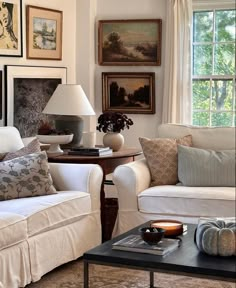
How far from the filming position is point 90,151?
3.92 meters

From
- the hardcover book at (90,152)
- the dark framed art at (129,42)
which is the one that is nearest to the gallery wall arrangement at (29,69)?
the dark framed art at (129,42)

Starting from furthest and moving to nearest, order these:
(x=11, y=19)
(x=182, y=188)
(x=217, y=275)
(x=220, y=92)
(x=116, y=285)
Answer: (x=220, y=92) → (x=11, y=19) → (x=182, y=188) → (x=116, y=285) → (x=217, y=275)

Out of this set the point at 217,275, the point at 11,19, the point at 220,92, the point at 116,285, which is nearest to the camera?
the point at 217,275

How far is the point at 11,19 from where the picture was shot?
173 inches

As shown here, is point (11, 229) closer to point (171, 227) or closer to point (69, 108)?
point (171, 227)

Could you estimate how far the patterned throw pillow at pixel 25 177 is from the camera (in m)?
3.32

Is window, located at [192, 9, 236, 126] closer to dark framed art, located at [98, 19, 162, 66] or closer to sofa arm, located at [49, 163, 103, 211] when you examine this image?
dark framed art, located at [98, 19, 162, 66]

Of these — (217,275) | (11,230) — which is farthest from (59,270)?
(217,275)

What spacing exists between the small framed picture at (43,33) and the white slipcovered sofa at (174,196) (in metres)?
1.43

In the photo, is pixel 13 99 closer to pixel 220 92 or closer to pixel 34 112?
pixel 34 112

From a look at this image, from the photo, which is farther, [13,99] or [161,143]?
[13,99]

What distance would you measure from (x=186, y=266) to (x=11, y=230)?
1.00 meters

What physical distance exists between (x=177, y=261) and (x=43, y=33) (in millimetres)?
2930

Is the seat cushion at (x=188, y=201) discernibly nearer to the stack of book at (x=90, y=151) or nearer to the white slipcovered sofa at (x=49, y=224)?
the white slipcovered sofa at (x=49, y=224)
